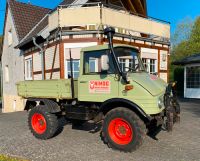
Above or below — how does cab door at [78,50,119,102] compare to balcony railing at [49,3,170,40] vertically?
below

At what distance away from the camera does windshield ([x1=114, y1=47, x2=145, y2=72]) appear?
245 inches

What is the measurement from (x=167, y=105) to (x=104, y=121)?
5.05 feet

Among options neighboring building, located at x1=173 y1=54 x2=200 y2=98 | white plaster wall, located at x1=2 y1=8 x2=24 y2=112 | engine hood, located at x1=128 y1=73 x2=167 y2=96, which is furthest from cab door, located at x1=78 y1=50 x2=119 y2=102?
white plaster wall, located at x1=2 y1=8 x2=24 y2=112

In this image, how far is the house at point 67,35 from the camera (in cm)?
1280

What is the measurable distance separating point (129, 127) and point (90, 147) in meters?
1.23

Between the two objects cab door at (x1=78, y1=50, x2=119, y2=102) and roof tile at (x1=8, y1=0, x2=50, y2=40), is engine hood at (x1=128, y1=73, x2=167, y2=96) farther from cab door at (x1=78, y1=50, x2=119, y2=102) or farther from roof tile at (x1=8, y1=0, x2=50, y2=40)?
roof tile at (x1=8, y1=0, x2=50, y2=40)

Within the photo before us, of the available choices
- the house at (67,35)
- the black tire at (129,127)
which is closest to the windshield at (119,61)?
the house at (67,35)

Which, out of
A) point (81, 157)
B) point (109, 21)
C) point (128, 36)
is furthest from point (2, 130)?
point (128, 36)

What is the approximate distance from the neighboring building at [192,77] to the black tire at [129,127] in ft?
44.4

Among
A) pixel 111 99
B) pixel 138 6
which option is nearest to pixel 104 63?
pixel 111 99

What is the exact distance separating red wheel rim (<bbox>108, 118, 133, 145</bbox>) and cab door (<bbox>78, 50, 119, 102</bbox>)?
0.65m

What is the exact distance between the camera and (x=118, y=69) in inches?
231

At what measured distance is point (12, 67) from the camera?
70.6 feet

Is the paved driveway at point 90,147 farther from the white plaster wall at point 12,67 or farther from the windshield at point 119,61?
the white plaster wall at point 12,67
